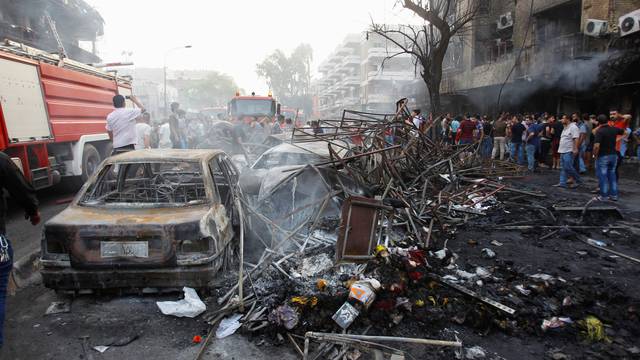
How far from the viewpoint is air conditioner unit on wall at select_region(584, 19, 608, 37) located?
1312 cm

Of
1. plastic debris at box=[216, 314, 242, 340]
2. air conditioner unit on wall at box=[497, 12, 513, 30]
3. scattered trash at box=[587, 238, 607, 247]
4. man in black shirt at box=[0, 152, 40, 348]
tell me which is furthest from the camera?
air conditioner unit on wall at box=[497, 12, 513, 30]

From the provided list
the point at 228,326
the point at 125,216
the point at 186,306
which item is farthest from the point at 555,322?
the point at 125,216

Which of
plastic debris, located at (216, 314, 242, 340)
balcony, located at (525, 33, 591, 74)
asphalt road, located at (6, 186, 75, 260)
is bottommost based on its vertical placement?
plastic debris, located at (216, 314, 242, 340)

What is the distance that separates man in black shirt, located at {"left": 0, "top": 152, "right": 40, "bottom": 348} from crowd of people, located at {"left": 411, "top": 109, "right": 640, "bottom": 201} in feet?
23.8

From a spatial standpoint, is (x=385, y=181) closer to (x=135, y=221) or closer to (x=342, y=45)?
(x=135, y=221)

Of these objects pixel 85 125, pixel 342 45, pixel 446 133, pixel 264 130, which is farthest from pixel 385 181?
pixel 342 45

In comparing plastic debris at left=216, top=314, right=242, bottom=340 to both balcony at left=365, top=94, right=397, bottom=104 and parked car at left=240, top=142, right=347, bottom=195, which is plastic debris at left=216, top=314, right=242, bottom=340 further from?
balcony at left=365, top=94, right=397, bottom=104

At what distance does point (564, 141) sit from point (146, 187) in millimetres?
9239

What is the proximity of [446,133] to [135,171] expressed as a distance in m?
13.4

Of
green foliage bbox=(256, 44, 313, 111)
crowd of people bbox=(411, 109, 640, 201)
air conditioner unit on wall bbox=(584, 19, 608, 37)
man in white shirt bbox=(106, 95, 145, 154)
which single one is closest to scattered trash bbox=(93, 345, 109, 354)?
man in white shirt bbox=(106, 95, 145, 154)

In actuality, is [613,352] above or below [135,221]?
below

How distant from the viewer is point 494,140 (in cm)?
1405

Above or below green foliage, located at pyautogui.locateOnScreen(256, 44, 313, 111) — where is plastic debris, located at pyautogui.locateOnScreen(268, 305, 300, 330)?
below

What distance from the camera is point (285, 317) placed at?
3.18 m
